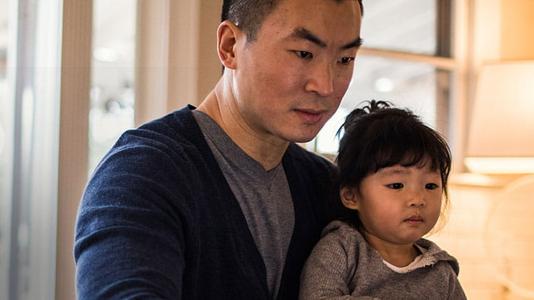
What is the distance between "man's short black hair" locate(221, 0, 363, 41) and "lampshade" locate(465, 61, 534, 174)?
1.90m

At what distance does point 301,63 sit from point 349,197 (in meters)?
0.33

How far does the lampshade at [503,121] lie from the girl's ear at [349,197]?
5.81 feet

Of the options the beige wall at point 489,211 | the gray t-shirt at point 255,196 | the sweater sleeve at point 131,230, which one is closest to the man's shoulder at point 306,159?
the gray t-shirt at point 255,196

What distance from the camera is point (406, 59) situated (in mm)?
3617

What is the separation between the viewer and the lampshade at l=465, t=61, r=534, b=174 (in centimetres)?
329

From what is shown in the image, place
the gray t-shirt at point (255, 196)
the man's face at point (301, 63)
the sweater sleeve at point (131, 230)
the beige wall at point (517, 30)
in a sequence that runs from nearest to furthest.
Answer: the sweater sleeve at point (131, 230), the man's face at point (301, 63), the gray t-shirt at point (255, 196), the beige wall at point (517, 30)

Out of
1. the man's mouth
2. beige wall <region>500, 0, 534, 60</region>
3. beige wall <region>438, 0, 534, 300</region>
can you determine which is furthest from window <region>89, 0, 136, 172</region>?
beige wall <region>500, 0, 534, 60</region>

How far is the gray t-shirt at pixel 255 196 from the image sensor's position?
153 centimetres

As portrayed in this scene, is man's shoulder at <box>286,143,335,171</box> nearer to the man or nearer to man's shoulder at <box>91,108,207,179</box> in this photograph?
the man

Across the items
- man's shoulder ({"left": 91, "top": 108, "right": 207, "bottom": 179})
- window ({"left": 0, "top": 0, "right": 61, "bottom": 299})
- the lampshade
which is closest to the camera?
man's shoulder ({"left": 91, "top": 108, "right": 207, "bottom": 179})

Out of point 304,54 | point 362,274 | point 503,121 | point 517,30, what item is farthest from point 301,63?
point 517,30

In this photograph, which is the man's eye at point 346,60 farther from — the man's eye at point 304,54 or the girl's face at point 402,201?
the girl's face at point 402,201

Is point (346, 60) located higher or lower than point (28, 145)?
higher

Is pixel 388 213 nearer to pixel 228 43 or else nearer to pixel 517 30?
pixel 228 43
